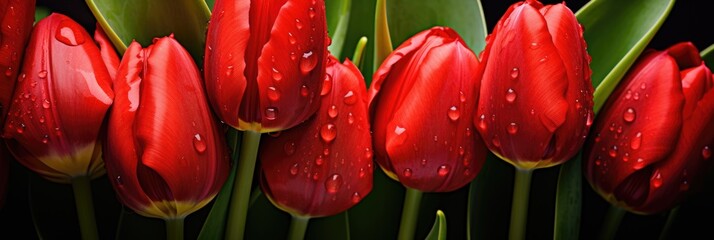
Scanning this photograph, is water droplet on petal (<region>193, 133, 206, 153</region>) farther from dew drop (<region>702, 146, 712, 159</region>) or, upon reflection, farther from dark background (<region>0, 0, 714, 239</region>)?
dew drop (<region>702, 146, 712, 159</region>)

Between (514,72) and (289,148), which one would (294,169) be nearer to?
(289,148)

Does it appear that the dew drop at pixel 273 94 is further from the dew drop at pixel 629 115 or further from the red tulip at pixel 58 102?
the dew drop at pixel 629 115

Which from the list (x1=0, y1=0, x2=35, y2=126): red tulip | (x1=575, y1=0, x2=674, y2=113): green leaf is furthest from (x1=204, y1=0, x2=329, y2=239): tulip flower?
(x1=575, y1=0, x2=674, y2=113): green leaf

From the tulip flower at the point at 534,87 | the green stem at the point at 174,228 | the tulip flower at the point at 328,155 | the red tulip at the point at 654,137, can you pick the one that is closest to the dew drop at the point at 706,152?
the red tulip at the point at 654,137

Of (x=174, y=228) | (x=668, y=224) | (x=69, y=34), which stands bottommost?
(x=668, y=224)

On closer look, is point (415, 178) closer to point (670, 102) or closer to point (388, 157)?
point (388, 157)

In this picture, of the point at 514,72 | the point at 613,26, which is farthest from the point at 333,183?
the point at 613,26
